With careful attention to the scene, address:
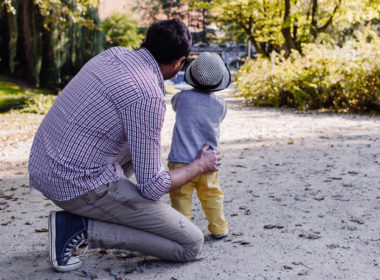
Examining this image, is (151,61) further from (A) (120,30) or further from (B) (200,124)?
(A) (120,30)

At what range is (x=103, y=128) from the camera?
8.07 feet

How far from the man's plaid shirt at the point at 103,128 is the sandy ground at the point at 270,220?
2.08 feet

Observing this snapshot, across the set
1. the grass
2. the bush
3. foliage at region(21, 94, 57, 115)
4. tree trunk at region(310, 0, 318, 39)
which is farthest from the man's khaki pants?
tree trunk at region(310, 0, 318, 39)

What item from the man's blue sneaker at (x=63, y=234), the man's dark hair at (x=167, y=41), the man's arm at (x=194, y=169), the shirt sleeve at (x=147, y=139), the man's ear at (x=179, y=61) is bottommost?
the man's blue sneaker at (x=63, y=234)

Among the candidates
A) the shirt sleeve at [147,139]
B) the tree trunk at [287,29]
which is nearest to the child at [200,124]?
the shirt sleeve at [147,139]

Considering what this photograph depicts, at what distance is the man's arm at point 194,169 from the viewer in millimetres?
2588

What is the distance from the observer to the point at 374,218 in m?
3.65

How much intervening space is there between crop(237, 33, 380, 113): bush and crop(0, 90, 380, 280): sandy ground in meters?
4.21

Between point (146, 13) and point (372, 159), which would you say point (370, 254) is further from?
point (146, 13)

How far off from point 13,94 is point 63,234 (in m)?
12.6

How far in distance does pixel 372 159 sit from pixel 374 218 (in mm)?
2460

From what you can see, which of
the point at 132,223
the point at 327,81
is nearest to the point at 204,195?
the point at 132,223

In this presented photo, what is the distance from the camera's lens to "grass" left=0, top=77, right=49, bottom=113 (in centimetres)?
1321

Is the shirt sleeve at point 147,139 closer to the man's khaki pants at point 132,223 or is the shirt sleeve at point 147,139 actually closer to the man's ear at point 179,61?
the man's khaki pants at point 132,223
